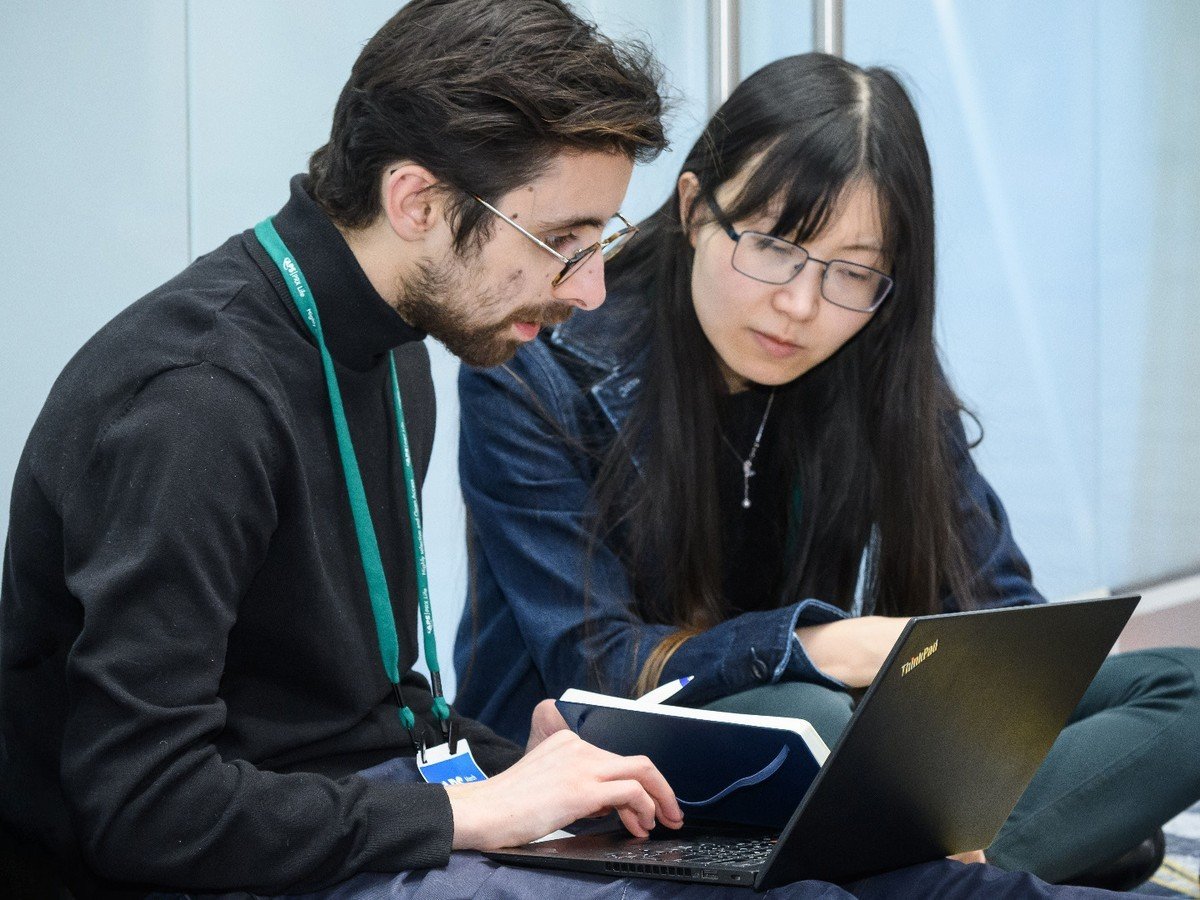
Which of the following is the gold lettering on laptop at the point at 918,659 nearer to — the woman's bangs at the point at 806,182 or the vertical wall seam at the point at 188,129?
the woman's bangs at the point at 806,182

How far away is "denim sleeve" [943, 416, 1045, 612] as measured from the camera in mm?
1804

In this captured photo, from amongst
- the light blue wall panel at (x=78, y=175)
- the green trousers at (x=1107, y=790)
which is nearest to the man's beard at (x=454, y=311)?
the light blue wall panel at (x=78, y=175)

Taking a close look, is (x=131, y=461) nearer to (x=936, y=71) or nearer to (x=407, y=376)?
(x=407, y=376)

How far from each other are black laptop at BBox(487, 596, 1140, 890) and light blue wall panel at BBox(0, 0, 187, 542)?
0.98m

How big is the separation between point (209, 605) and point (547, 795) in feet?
0.98

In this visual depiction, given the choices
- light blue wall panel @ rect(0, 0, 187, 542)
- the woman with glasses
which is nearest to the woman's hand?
the woman with glasses

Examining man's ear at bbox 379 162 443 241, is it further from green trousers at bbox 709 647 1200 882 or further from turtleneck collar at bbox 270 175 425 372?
green trousers at bbox 709 647 1200 882

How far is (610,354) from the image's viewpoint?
1.73 meters

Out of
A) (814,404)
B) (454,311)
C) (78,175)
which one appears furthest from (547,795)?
(78,175)

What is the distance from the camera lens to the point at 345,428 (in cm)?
122

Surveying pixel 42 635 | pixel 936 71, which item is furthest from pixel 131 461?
pixel 936 71

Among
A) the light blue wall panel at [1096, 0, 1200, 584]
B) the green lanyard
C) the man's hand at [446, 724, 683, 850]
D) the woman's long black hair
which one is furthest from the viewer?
the light blue wall panel at [1096, 0, 1200, 584]

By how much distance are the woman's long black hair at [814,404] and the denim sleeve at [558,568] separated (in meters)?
0.04

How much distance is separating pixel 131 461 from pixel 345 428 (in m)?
0.23
